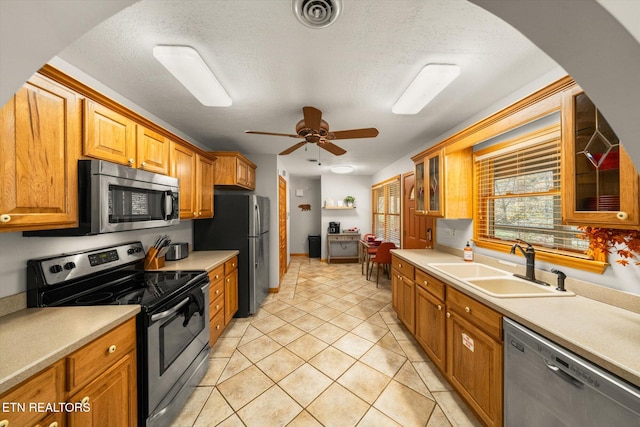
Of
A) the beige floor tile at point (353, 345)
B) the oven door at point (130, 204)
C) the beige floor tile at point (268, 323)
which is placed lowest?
the beige floor tile at point (268, 323)

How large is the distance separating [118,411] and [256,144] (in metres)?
3.08

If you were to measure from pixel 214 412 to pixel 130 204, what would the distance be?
1633 millimetres

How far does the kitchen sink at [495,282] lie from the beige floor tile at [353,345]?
43.5 inches

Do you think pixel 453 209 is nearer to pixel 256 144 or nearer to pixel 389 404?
pixel 389 404

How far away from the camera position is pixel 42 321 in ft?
3.79

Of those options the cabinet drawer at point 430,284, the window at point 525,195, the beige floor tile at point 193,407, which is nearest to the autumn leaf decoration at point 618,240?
the window at point 525,195

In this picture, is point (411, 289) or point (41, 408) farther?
point (411, 289)

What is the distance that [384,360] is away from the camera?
2.16 m

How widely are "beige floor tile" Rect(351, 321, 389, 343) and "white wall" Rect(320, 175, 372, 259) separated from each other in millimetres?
3539

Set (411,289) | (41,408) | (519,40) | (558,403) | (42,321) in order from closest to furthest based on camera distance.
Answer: (41,408) < (558,403) < (42,321) < (519,40) < (411,289)

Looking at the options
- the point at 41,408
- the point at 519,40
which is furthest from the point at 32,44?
the point at 519,40

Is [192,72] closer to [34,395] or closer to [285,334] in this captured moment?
[34,395]

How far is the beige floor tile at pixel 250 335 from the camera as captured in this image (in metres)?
2.49

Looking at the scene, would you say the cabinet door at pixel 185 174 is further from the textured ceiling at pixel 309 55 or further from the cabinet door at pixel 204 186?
the textured ceiling at pixel 309 55
